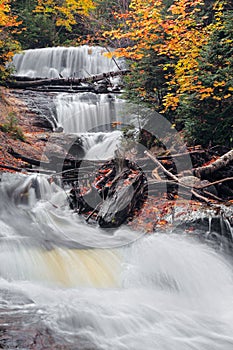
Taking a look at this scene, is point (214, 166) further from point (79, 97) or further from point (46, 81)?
point (46, 81)

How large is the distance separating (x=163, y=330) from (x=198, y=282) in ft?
3.87

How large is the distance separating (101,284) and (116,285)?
20 centimetres

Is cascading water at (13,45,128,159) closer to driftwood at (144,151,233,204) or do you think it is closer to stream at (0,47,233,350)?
driftwood at (144,151,233,204)

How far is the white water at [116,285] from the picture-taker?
11.4 feet

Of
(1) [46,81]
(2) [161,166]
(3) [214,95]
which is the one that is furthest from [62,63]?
(2) [161,166]

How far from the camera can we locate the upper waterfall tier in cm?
1670

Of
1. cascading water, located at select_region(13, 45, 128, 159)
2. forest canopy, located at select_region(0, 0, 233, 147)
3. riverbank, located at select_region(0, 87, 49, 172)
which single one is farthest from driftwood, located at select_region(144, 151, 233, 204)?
riverbank, located at select_region(0, 87, 49, 172)

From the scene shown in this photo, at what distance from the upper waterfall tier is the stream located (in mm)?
10804

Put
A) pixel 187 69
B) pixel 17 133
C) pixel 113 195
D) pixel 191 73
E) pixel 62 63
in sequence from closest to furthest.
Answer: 1. pixel 113 195
2. pixel 191 73
3. pixel 187 69
4. pixel 17 133
5. pixel 62 63

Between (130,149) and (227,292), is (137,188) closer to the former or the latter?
(130,149)

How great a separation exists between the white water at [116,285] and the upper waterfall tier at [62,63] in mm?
11915

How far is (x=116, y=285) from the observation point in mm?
4535

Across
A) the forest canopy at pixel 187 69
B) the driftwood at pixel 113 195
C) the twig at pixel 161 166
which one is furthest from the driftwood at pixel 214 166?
the driftwood at pixel 113 195

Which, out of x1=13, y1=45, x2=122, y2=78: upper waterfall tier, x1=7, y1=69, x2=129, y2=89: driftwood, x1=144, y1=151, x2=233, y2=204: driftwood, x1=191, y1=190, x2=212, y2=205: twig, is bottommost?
x1=191, y1=190, x2=212, y2=205: twig
